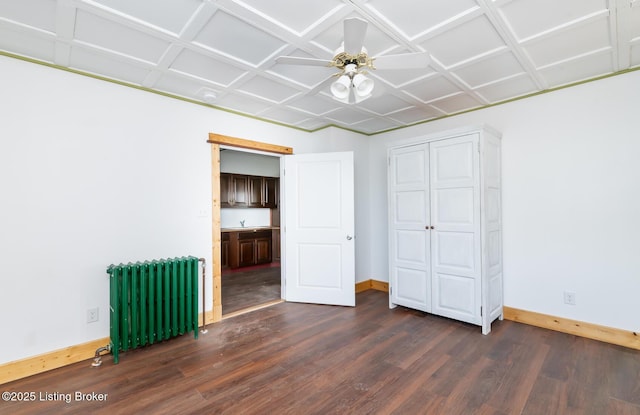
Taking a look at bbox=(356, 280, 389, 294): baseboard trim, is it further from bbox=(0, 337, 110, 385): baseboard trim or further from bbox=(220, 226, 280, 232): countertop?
bbox=(0, 337, 110, 385): baseboard trim

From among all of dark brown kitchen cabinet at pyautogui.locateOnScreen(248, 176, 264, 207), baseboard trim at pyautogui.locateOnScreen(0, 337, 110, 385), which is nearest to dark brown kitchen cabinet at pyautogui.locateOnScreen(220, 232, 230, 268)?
dark brown kitchen cabinet at pyautogui.locateOnScreen(248, 176, 264, 207)

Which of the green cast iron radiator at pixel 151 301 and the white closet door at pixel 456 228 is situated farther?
the white closet door at pixel 456 228

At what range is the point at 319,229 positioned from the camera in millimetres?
4020

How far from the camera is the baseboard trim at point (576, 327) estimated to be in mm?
2656

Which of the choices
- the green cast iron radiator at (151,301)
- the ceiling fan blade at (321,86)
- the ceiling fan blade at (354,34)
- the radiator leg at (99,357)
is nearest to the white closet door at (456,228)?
the ceiling fan blade at (321,86)

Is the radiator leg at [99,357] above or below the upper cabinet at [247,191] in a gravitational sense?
below

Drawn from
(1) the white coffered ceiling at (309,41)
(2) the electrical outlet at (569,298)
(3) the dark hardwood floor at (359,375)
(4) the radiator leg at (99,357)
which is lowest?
(3) the dark hardwood floor at (359,375)

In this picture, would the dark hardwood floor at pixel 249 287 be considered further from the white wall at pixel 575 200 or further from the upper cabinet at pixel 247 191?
the white wall at pixel 575 200

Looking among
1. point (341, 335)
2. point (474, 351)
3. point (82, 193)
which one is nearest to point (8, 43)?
point (82, 193)

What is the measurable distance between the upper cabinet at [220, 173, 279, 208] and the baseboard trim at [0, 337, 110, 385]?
12.6ft

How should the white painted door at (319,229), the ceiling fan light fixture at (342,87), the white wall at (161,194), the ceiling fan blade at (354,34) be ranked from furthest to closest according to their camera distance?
the white painted door at (319,229), the white wall at (161,194), the ceiling fan light fixture at (342,87), the ceiling fan blade at (354,34)

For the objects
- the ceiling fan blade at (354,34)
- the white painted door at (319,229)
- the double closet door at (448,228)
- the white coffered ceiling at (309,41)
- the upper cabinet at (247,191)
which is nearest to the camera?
the ceiling fan blade at (354,34)

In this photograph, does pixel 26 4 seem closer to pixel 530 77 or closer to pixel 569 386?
pixel 530 77

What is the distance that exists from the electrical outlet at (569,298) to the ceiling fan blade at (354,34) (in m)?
3.27
